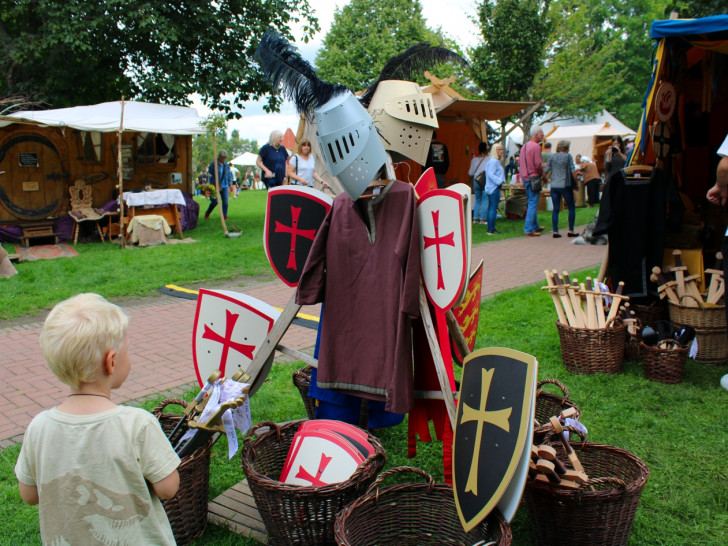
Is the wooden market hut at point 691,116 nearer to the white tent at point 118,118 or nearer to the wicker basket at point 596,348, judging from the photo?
the wicker basket at point 596,348

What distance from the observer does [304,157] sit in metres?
10.3

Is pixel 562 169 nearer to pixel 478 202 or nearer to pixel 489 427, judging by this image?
pixel 478 202

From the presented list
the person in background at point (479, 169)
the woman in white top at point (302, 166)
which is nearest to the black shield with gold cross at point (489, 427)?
the woman in white top at point (302, 166)

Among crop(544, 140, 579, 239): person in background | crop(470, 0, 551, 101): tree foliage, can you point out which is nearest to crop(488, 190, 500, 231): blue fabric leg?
crop(544, 140, 579, 239): person in background

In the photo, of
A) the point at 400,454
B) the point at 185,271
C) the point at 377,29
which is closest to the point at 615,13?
the point at 377,29

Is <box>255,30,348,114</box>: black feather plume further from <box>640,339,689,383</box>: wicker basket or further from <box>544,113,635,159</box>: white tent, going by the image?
<box>544,113,635,159</box>: white tent

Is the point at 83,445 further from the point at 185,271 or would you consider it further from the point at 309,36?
the point at 309,36

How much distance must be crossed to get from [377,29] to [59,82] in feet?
100

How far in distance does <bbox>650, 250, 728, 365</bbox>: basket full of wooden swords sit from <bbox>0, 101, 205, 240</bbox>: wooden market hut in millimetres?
9270

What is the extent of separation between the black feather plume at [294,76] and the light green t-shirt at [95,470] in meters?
1.51

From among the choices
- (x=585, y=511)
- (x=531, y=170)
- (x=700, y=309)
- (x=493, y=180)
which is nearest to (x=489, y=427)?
(x=585, y=511)

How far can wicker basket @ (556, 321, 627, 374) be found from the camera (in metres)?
4.40

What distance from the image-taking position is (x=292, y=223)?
119 inches

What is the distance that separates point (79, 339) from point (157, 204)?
10.6 metres
